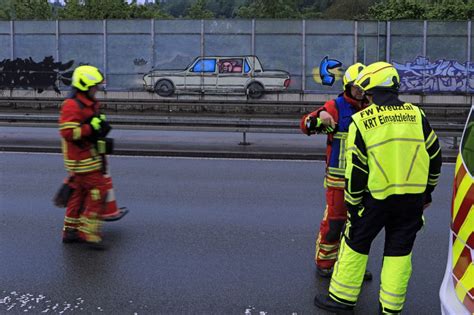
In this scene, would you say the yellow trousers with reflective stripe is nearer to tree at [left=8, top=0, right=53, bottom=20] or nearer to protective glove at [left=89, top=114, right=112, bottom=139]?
protective glove at [left=89, top=114, right=112, bottom=139]

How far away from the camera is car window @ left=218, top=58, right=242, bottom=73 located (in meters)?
24.2

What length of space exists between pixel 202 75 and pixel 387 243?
2102 cm

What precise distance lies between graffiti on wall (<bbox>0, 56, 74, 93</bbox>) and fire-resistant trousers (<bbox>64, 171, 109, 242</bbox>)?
792 inches

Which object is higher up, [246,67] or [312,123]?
[246,67]

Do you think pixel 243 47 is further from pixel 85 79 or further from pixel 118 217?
pixel 85 79

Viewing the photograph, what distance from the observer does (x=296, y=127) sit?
12.2m

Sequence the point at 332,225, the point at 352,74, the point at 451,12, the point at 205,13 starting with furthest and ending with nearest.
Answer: the point at 205,13
the point at 451,12
the point at 332,225
the point at 352,74

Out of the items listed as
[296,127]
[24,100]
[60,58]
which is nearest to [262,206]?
[296,127]

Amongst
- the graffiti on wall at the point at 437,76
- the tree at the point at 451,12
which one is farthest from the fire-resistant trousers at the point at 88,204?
the tree at the point at 451,12

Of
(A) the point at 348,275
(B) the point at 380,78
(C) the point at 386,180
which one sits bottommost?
(A) the point at 348,275

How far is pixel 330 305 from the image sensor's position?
13.3ft

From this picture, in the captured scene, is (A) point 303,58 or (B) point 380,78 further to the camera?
(A) point 303,58

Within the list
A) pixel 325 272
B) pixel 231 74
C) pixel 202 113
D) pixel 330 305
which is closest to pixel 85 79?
pixel 325 272

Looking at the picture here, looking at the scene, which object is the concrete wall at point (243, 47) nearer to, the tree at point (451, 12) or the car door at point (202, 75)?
the car door at point (202, 75)
